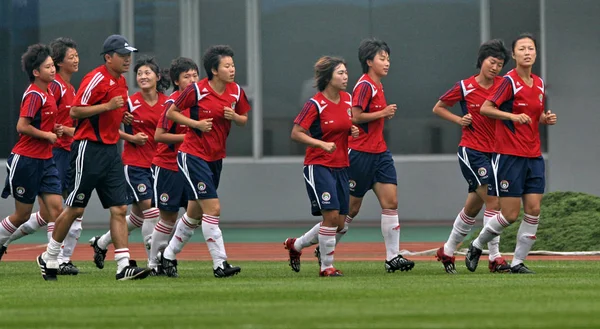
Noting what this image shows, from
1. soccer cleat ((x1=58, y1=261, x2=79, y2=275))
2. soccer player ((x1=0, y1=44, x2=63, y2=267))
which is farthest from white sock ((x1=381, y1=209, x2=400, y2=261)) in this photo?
soccer player ((x1=0, y1=44, x2=63, y2=267))

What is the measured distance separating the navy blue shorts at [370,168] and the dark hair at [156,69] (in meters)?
2.33

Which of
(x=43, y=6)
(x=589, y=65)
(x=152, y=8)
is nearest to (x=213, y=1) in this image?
(x=152, y=8)

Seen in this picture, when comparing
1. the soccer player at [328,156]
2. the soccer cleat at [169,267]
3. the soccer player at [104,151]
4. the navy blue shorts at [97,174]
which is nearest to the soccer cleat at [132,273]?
the soccer player at [104,151]

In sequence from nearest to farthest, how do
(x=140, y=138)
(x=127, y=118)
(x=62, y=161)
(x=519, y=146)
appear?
(x=519, y=146) → (x=140, y=138) → (x=127, y=118) → (x=62, y=161)

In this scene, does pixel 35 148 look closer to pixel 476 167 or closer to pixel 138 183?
pixel 138 183

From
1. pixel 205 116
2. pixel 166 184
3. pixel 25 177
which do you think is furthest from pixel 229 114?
pixel 25 177

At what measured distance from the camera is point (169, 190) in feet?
40.8

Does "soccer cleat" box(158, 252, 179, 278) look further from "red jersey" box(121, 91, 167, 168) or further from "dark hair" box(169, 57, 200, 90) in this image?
"dark hair" box(169, 57, 200, 90)

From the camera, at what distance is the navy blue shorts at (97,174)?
443 inches

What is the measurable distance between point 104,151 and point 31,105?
4.15 feet

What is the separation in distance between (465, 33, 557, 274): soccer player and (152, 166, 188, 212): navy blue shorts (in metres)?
3.00

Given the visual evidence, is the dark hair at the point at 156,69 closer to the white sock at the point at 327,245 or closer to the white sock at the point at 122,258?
the white sock at the point at 122,258

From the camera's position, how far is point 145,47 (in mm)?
22266

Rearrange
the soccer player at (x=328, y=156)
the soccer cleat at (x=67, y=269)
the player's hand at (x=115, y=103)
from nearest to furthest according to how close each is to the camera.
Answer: the player's hand at (x=115, y=103)
the soccer player at (x=328, y=156)
the soccer cleat at (x=67, y=269)
